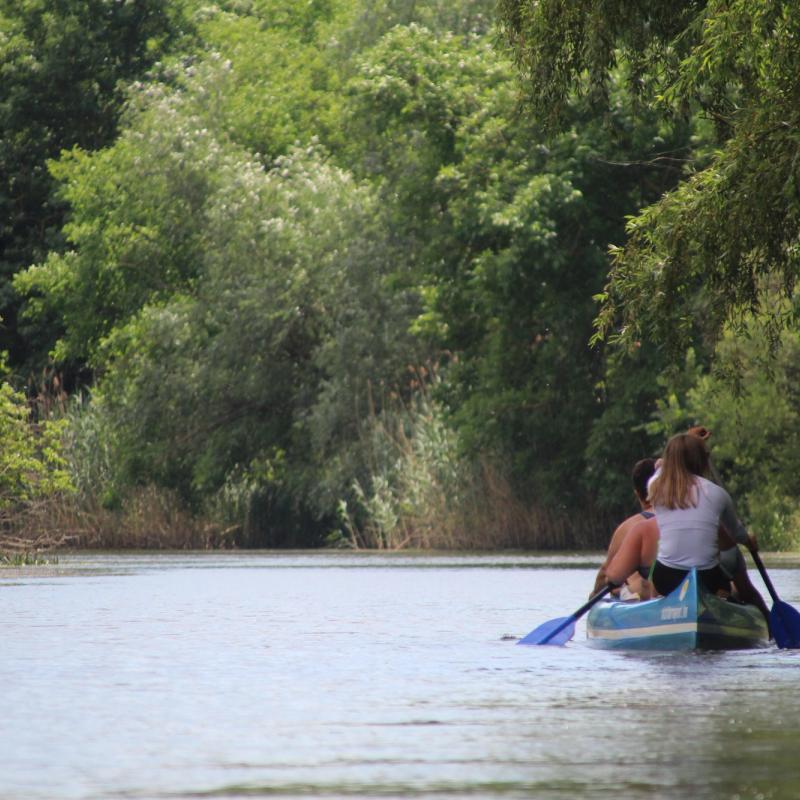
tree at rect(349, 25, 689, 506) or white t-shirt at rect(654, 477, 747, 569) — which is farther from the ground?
tree at rect(349, 25, 689, 506)

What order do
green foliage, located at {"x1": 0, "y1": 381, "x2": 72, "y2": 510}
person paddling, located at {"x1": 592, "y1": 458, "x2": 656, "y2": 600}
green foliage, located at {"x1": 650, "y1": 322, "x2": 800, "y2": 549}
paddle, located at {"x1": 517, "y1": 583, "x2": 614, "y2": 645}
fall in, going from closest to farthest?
paddle, located at {"x1": 517, "y1": 583, "x2": 614, "y2": 645}
person paddling, located at {"x1": 592, "y1": 458, "x2": 656, "y2": 600}
green foliage, located at {"x1": 0, "y1": 381, "x2": 72, "y2": 510}
green foliage, located at {"x1": 650, "y1": 322, "x2": 800, "y2": 549}

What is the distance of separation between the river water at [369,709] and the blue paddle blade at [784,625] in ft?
0.87

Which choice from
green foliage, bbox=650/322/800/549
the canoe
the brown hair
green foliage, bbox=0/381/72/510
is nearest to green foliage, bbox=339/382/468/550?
green foliage, bbox=650/322/800/549

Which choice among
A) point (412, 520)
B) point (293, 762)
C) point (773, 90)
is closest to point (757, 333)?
point (412, 520)

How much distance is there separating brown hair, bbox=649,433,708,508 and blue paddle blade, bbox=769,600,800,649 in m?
1.32

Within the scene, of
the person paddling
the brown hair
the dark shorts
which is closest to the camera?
the brown hair

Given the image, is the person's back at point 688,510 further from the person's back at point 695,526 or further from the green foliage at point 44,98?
the green foliage at point 44,98

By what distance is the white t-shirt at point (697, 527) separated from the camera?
1609 centimetres

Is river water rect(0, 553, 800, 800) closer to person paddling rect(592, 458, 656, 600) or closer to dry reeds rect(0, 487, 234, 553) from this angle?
person paddling rect(592, 458, 656, 600)

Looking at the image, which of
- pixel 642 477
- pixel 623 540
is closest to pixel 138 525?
pixel 642 477

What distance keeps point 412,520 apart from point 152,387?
982 centimetres

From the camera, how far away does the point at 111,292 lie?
5750cm

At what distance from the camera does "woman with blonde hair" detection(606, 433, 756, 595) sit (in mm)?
16109

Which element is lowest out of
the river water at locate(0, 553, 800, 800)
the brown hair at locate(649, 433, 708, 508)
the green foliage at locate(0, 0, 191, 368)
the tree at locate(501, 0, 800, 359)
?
the river water at locate(0, 553, 800, 800)
